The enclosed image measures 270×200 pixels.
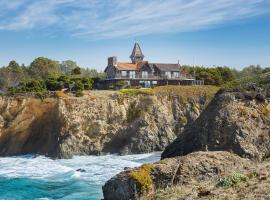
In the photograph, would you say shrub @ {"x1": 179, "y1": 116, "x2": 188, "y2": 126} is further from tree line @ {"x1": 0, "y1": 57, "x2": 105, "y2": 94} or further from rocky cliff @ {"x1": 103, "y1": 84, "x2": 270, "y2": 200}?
rocky cliff @ {"x1": 103, "y1": 84, "x2": 270, "y2": 200}

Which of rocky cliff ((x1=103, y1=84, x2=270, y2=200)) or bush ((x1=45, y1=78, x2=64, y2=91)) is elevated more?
bush ((x1=45, y1=78, x2=64, y2=91))

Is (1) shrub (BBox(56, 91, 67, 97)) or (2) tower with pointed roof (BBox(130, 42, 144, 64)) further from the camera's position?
(2) tower with pointed roof (BBox(130, 42, 144, 64))

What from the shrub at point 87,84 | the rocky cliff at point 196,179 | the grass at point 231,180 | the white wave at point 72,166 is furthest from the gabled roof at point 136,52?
the grass at point 231,180

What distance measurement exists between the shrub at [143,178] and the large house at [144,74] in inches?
2389

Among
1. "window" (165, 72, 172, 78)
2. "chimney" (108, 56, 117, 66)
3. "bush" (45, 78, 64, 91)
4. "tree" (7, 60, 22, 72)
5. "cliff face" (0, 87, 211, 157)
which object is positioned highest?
"tree" (7, 60, 22, 72)

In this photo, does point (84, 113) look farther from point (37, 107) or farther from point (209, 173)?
point (209, 173)

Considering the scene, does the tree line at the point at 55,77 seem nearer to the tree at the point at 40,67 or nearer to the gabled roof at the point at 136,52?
the tree at the point at 40,67

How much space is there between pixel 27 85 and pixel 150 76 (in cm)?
2240

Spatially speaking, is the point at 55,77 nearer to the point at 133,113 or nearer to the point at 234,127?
the point at 133,113

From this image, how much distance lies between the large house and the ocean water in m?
26.6

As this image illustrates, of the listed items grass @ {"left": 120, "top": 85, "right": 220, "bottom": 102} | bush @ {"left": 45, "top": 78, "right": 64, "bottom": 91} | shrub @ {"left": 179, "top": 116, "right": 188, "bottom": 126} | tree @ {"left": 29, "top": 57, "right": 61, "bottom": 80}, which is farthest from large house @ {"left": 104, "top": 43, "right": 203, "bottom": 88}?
tree @ {"left": 29, "top": 57, "right": 61, "bottom": 80}

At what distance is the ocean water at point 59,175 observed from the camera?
3272 cm

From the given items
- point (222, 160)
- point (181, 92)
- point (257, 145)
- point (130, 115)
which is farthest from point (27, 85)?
point (222, 160)

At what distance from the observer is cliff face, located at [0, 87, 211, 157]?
2109 inches
